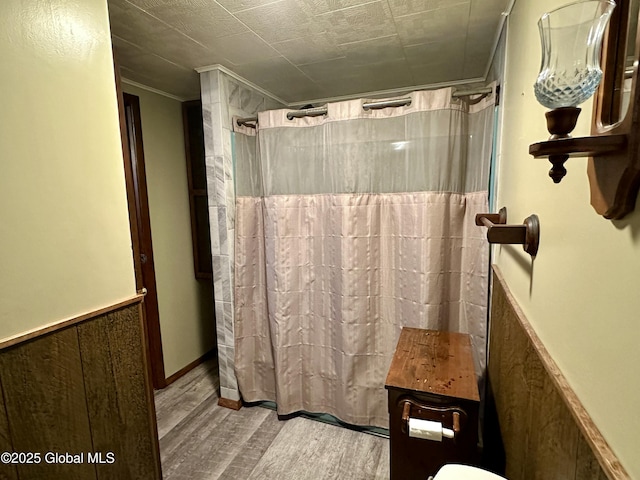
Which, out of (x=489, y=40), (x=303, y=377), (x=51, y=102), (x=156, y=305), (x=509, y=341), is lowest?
(x=303, y=377)

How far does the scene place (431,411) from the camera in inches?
48.6

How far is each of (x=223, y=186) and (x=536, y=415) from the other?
1.90 meters

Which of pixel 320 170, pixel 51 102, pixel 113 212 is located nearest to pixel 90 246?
pixel 113 212

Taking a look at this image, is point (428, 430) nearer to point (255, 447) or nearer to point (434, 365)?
point (434, 365)

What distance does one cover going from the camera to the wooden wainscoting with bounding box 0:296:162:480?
3.08 ft

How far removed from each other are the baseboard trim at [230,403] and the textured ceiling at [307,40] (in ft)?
7.31

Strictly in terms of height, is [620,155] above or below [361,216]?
above

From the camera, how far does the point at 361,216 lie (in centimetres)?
188

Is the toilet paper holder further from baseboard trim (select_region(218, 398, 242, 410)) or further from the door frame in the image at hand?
the door frame

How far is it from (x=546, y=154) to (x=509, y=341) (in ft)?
2.83

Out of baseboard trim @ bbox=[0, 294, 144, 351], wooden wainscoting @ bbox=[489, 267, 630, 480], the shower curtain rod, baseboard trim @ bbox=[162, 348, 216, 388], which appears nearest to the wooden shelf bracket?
wooden wainscoting @ bbox=[489, 267, 630, 480]

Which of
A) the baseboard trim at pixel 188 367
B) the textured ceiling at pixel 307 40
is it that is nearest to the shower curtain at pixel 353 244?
the textured ceiling at pixel 307 40

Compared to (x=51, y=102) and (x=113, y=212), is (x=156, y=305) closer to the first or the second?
(x=113, y=212)

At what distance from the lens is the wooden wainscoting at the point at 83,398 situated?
36.9 inches
